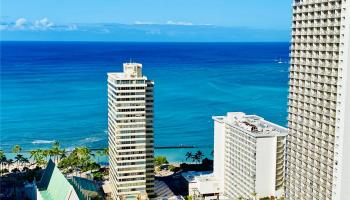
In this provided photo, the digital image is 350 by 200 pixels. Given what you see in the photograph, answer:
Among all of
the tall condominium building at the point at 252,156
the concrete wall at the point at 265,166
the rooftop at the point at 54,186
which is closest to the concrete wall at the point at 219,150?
the tall condominium building at the point at 252,156

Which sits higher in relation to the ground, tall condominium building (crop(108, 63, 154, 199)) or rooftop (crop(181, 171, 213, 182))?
tall condominium building (crop(108, 63, 154, 199))

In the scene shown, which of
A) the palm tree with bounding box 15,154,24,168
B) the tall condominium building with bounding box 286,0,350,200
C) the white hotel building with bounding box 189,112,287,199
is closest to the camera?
the tall condominium building with bounding box 286,0,350,200

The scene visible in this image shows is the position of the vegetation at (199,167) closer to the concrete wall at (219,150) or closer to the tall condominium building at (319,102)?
the concrete wall at (219,150)

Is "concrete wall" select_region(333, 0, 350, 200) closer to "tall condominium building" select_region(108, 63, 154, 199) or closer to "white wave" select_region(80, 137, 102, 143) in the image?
"tall condominium building" select_region(108, 63, 154, 199)

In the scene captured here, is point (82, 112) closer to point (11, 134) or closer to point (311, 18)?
point (11, 134)

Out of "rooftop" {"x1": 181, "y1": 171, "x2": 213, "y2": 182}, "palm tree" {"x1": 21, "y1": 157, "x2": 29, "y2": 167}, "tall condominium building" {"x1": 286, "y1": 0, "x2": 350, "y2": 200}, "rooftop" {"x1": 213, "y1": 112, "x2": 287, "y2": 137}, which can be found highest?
"tall condominium building" {"x1": 286, "y1": 0, "x2": 350, "y2": 200}

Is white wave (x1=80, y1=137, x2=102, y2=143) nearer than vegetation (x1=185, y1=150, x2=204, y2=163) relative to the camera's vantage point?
No

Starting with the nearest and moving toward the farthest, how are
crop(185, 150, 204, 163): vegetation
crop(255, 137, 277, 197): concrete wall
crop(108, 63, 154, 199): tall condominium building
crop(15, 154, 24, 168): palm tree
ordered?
crop(255, 137, 277, 197): concrete wall → crop(108, 63, 154, 199): tall condominium building → crop(15, 154, 24, 168): palm tree → crop(185, 150, 204, 163): vegetation

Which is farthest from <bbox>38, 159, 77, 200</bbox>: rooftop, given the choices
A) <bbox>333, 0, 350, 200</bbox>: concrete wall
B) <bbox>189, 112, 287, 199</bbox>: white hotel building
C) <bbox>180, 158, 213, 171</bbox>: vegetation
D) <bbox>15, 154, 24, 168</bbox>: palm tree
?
<bbox>180, 158, 213, 171</bbox>: vegetation

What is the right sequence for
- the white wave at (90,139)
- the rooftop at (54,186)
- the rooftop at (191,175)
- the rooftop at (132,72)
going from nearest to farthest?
the rooftop at (54,186) → the rooftop at (132,72) → the rooftop at (191,175) → the white wave at (90,139)
